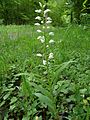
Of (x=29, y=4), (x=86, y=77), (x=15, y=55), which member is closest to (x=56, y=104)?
(x=86, y=77)

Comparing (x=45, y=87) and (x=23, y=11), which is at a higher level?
(x=45, y=87)

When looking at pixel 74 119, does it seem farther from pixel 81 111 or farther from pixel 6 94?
pixel 6 94

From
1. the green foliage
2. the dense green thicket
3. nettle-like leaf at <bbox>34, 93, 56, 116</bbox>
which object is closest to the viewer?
nettle-like leaf at <bbox>34, 93, 56, 116</bbox>

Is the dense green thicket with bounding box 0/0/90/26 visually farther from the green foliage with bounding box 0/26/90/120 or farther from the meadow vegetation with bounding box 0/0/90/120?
the green foliage with bounding box 0/26/90/120

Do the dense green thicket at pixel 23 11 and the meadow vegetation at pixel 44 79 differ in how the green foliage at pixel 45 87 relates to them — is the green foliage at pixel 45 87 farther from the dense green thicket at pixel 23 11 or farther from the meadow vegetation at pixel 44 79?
the dense green thicket at pixel 23 11

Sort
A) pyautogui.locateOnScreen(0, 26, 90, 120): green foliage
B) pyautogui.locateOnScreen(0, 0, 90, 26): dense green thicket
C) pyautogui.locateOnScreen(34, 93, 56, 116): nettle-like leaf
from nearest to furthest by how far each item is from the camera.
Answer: pyautogui.locateOnScreen(34, 93, 56, 116): nettle-like leaf
pyautogui.locateOnScreen(0, 26, 90, 120): green foliage
pyautogui.locateOnScreen(0, 0, 90, 26): dense green thicket

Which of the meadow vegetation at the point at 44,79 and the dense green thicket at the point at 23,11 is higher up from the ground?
the meadow vegetation at the point at 44,79

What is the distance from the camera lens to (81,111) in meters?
3.30

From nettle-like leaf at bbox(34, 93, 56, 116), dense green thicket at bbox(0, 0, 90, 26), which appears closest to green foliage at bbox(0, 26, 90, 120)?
nettle-like leaf at bbox(34, 93, 56, 116)

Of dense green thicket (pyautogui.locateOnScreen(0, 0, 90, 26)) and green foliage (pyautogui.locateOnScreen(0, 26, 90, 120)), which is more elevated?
green foliage (pyautogui.locateOnScreen(0, 26, 90, 120))

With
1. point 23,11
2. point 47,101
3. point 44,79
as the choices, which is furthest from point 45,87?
point 23,11

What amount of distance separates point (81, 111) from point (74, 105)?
235mm

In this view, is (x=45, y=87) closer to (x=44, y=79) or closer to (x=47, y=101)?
(x=44, y=79)

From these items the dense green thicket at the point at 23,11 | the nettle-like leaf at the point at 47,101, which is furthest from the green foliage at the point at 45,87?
the dense green thicket at the point at 23,11
